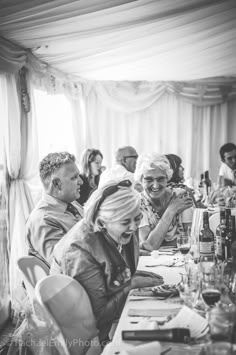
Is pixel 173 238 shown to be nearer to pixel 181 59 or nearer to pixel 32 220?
pixel 32 220

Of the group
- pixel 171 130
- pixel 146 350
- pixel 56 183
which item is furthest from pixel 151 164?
Result: pixel 171 130

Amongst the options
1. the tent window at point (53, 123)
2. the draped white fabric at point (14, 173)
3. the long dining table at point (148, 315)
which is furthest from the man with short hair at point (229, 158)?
the long dining table at point (148, 315)

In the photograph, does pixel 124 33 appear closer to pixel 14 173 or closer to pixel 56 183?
pixel 56 183

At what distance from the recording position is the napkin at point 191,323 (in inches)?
55.9

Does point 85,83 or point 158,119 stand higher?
point 85,83

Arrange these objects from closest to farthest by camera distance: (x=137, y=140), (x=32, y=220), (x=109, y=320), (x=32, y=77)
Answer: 1. (x=109, y=320)
2. (x=32, y=220)
3. (x=32, y=77)
4. (x=137, y=140)

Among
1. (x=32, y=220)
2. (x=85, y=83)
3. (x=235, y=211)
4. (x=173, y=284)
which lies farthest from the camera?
(x=85, y=83)

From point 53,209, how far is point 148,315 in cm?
118

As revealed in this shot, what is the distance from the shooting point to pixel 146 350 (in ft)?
4.20

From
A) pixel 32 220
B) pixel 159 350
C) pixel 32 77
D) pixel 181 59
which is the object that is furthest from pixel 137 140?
pixel 159 350

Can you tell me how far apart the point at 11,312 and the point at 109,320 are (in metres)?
2.34

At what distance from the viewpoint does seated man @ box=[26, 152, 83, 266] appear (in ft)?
8.18

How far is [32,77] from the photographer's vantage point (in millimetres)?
4562

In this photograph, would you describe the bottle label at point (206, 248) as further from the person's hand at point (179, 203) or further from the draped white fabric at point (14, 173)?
the draped white fabric at point (14, 173)
